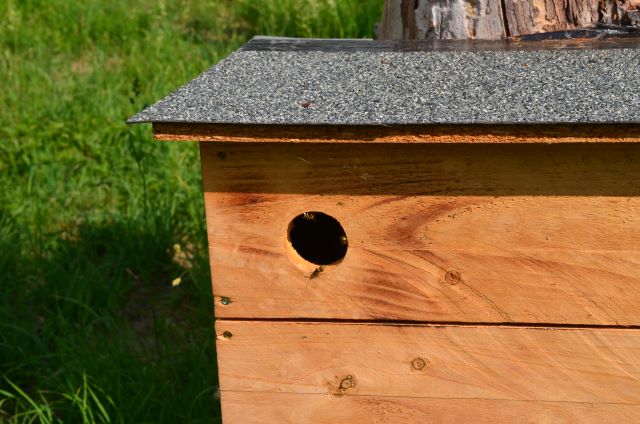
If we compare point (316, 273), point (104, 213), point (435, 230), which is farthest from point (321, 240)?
point (104, 213)

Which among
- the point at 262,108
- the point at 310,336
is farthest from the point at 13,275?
the point at 262,108

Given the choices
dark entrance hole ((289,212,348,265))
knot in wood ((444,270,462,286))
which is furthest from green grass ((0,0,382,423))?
knot in wood ((444,270,462,286))

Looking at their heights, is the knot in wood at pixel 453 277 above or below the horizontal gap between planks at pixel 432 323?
above

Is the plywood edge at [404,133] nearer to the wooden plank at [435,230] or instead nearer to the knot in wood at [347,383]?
the wooden plank at [435,230]

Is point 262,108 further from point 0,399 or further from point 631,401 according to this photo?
point 0,399

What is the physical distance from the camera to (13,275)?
348 centimetres

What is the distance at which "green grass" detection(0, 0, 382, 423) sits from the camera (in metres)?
2.94

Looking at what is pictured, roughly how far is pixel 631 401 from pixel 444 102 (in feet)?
2.68

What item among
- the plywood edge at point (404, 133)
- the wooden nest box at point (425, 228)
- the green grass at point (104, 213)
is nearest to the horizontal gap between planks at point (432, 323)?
the wooden nest box at point (425, 228)

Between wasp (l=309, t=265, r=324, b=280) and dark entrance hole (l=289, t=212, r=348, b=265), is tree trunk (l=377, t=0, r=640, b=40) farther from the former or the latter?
wasp (l=309, t=265, r=324, b=280)

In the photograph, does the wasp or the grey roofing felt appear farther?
the wasp

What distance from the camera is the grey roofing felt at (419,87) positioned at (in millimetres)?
1629

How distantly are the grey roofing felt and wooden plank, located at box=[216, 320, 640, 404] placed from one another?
520 millimetres

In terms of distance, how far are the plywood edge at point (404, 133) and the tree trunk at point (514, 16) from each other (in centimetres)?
70
